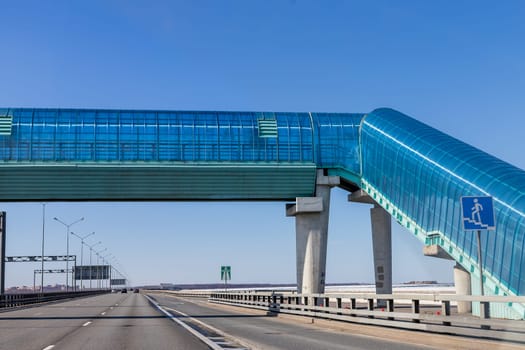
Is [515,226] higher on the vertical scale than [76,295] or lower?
higher

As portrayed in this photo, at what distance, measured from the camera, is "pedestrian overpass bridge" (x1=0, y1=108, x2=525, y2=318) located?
42.1 meters

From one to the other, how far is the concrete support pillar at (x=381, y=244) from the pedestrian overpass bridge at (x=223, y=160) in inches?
2.7

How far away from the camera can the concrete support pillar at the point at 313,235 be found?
140 ft

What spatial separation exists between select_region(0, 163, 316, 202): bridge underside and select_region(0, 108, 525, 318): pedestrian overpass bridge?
0.06 meters

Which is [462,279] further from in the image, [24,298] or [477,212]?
[24,298]

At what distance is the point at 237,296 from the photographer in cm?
5256

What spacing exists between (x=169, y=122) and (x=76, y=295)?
83102mm

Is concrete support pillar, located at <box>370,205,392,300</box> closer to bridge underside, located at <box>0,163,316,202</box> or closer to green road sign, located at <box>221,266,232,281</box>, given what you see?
bridge underside, located at <box>0,163,316,202</box>

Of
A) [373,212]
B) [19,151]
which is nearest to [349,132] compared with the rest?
[373,212]

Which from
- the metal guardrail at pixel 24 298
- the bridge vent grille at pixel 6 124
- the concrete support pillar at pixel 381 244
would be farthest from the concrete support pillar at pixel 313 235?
the metal guardrail at pixel 24 298

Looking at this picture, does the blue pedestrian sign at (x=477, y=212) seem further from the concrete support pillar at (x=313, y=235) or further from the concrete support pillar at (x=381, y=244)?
the concrete support pillar at (x=381, y=244)

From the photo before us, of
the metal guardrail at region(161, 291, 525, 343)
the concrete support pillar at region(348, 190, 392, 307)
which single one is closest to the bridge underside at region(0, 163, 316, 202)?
the concrete support pillar at region(348, 190, 392, 307)

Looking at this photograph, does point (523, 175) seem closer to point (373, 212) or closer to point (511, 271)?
point (511, 271)

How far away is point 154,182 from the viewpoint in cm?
4328
